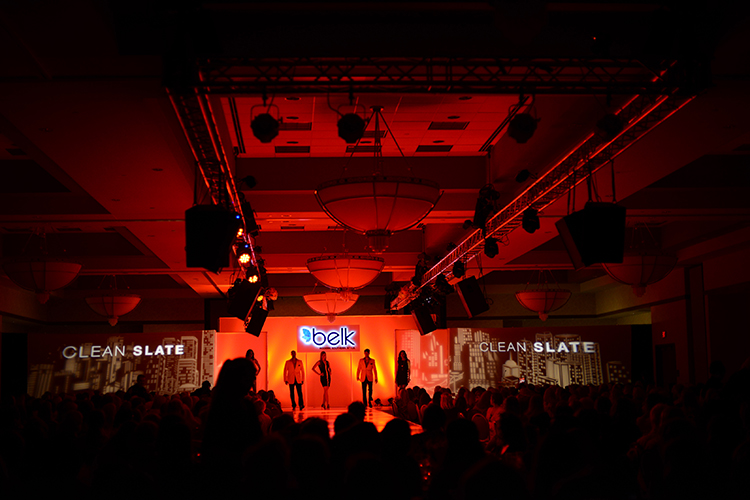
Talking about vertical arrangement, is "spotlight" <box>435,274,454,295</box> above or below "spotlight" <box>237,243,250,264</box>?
below

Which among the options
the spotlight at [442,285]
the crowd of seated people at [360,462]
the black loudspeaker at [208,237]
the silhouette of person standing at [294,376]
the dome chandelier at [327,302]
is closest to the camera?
the crowd of seated people at [360,462]

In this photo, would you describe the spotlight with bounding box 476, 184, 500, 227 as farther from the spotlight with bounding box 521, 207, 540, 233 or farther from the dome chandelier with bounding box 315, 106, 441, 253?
the dome chandelier with bounding box 315, 106, 441, 253

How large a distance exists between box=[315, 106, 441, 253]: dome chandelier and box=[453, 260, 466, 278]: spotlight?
4.56 meters

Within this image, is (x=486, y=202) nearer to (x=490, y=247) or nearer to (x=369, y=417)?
(x=490, y=247)

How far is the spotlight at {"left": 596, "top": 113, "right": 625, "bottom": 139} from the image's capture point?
570cm

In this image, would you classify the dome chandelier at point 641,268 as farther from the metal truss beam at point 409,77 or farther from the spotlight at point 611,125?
the metal truss beam at point 409,77

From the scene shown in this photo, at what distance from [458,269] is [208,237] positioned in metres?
6.22

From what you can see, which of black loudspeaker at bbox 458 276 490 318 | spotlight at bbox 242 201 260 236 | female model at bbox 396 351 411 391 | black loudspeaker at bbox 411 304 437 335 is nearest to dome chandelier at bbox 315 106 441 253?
spotlight at bbox 242 201 260 236

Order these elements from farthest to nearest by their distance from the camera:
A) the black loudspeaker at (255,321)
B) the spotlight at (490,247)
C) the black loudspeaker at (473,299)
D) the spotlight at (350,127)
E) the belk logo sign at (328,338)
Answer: the belk logo sign at (328,338) → the black loudspeaker at (255,321) → the black loudspeaker at (473,299) → the spotlight at (490,247) → the spotlight at (350,127)

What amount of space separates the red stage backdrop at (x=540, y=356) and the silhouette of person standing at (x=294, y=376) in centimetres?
450

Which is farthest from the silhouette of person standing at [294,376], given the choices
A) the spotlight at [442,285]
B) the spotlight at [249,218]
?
the spotlight at [249,218]

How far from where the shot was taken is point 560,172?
7.50 meters

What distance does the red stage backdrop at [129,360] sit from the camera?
1958cm

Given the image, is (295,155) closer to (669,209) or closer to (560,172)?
(560,172)
